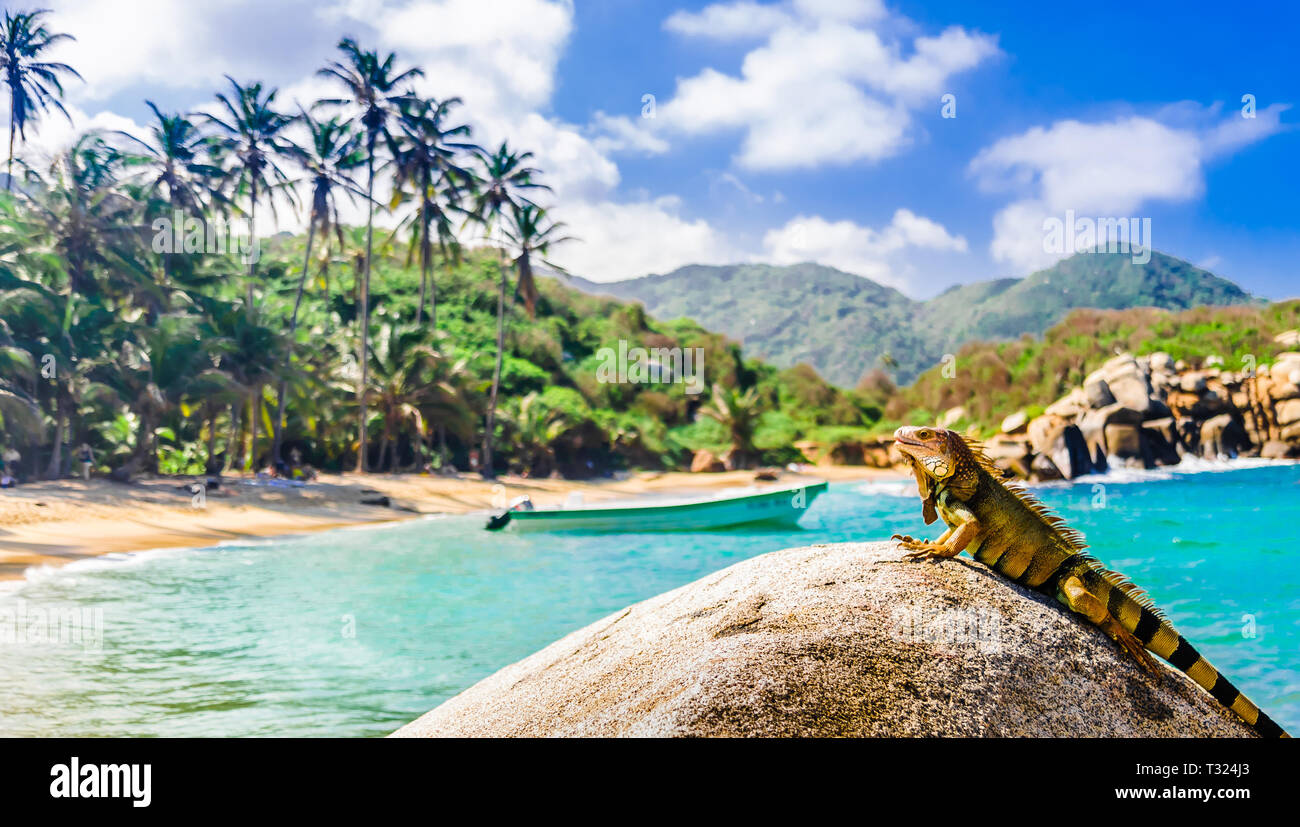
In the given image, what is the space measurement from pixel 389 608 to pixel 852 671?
1083 centimetres

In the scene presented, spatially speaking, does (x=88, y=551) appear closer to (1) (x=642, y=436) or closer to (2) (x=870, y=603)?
(2) (x=870, y=603)

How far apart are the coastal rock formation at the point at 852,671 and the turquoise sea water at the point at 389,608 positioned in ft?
14.9

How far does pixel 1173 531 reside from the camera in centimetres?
1855

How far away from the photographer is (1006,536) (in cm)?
361

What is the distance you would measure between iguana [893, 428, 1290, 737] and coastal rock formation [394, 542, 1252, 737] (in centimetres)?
10

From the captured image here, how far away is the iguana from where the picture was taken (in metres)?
3.45

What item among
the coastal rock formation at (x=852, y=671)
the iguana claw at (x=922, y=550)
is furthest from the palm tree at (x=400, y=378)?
the iguana claw at (x=922, y=550)

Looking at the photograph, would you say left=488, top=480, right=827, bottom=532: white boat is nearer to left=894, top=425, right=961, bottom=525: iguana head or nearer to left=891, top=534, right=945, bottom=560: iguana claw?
left=891, top=534, right=945, bottom=560: iguana claw

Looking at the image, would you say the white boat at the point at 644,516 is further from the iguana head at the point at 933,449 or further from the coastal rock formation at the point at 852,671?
the iguana head at the point at 933,449

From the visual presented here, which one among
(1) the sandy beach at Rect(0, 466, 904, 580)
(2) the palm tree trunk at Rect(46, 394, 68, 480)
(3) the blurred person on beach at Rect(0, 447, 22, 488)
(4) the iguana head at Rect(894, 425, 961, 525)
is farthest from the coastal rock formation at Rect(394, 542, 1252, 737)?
(2) the palm tree trunk at Rect(46, 394, 68, 480)
